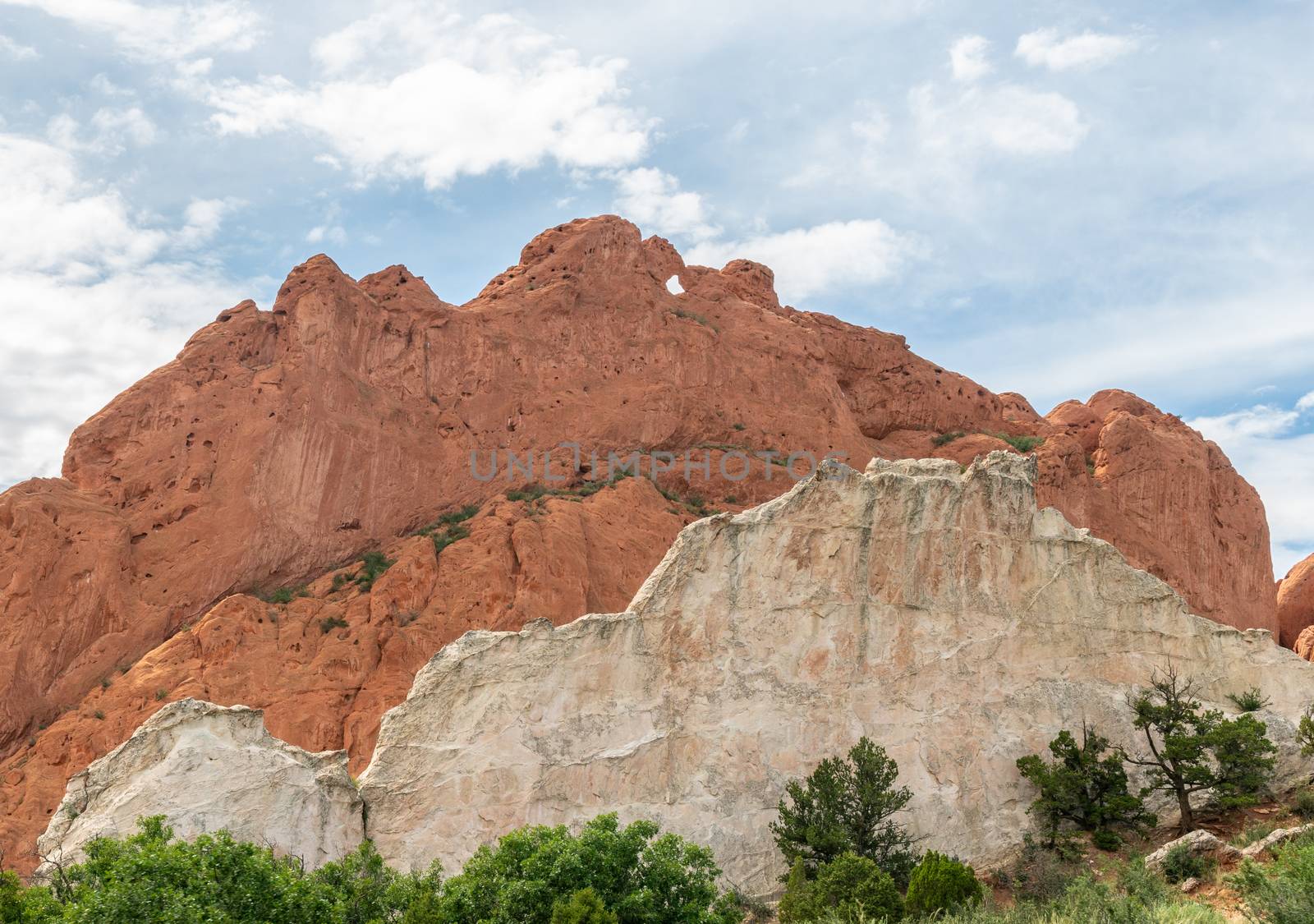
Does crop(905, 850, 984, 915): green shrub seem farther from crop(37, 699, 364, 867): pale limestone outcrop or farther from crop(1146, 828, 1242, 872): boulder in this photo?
crop(37, 699, 364, 867): pale limestone outcrop

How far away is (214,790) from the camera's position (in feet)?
80.6

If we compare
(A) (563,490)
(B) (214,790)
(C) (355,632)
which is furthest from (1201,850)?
(A) (563,490)

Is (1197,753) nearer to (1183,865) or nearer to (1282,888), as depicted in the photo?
(1183,865)

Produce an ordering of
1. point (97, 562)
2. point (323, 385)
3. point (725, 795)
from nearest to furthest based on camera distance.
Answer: point (725, 795)
point (97, 562)
point (323, 385)

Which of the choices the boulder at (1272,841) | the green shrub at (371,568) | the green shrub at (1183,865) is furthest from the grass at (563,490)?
the boulder at (1272,841)

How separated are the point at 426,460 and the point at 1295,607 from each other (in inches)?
1575

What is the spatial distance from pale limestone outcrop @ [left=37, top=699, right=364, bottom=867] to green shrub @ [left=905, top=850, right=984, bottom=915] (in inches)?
428

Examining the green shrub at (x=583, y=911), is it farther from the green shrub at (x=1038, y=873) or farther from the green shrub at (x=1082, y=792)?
the green shrub at (x=1082, y=792)

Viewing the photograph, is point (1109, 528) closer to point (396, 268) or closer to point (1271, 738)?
point (1271, 738)

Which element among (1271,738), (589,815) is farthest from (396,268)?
(1271,738)

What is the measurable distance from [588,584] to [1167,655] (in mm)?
15815

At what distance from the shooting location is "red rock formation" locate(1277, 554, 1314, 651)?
5703cm

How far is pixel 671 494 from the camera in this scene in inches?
1716

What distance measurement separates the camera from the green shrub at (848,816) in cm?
2647
